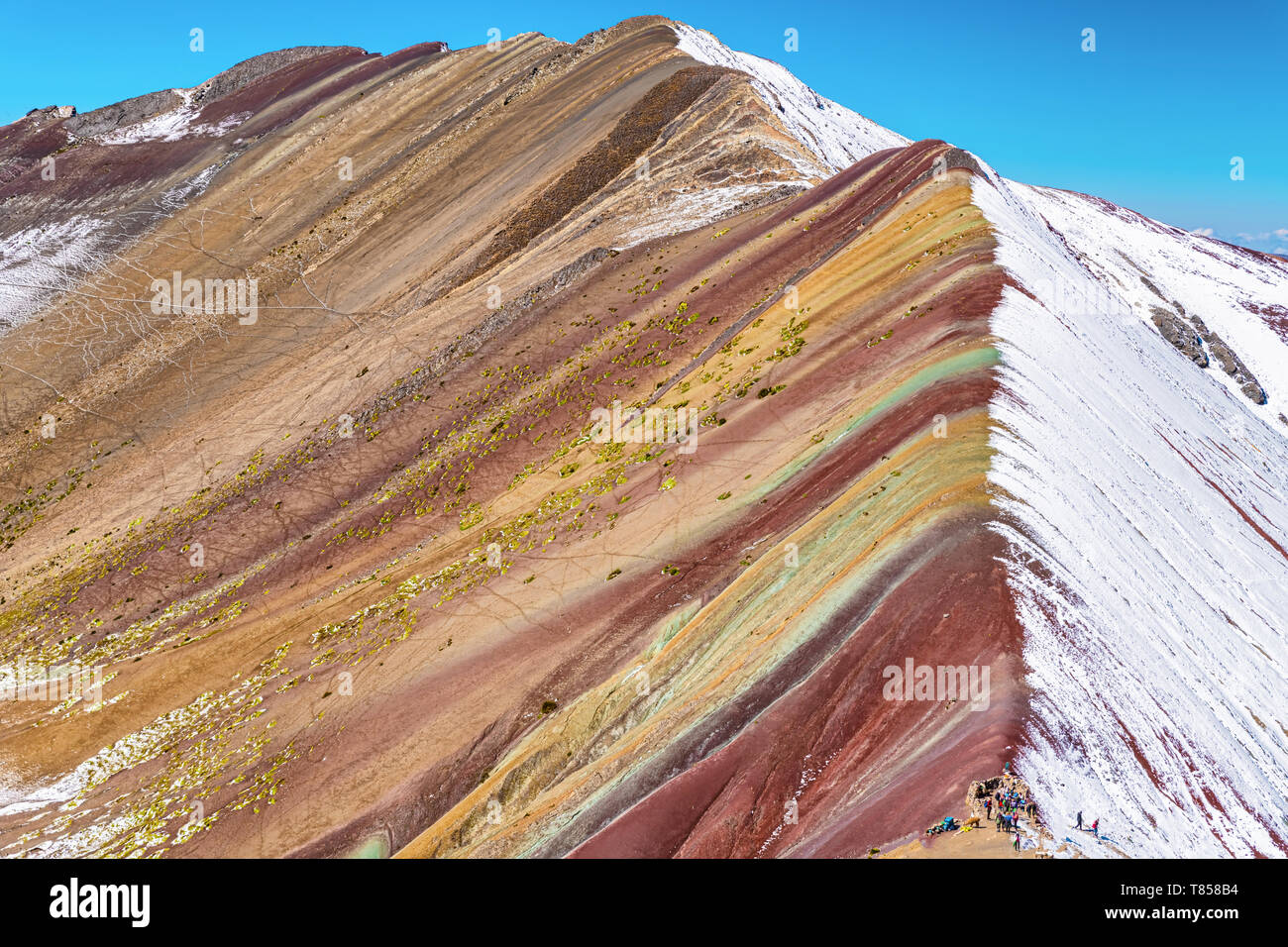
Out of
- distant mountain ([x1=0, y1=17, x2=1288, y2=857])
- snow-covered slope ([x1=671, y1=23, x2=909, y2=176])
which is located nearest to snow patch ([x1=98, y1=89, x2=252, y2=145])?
distant mountain ([x1=0, y1=17, x2=1288, y2=857])

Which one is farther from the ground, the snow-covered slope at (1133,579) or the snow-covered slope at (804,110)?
the snow-covered slope at (804,110)

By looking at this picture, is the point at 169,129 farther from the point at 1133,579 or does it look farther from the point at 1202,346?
the point at 1202,346

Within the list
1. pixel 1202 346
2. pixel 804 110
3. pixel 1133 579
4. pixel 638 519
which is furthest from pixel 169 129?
pixel 1202 346

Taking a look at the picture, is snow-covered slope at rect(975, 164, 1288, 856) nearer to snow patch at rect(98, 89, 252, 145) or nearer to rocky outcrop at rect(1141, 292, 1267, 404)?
rocky outcrop at rect(1141, 292, 1267, 404)

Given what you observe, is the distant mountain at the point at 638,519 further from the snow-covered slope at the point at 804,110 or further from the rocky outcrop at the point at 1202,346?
the snow-covered slope at the point at 804,110

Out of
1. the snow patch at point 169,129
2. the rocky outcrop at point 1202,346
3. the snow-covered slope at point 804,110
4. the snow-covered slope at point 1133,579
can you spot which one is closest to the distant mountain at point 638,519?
the snow-covered slope at point 1133,579

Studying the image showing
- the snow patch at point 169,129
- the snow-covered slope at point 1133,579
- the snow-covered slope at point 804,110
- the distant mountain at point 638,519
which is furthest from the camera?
the snow patch at point 169,129

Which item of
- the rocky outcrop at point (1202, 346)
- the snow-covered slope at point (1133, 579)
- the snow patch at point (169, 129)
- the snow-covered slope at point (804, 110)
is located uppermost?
the snow patch at point (169, 129)
